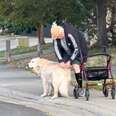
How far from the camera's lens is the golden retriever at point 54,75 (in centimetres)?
1317

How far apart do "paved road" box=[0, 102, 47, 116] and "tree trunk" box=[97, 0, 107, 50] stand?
43.6 ft

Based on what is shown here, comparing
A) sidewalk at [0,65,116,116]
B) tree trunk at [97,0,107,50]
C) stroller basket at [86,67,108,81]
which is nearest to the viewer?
sidewalk at [0,65,116,116]

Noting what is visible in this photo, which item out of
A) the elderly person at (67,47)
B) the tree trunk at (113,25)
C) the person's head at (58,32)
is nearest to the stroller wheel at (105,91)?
the elderly person at (67,47)

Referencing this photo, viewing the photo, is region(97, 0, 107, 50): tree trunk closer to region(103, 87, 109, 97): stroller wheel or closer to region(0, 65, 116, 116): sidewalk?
region(0, 65, 116, 116): sidewalk

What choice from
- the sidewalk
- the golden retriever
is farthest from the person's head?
the sidewalk

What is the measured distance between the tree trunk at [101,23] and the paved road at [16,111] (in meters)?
13.3

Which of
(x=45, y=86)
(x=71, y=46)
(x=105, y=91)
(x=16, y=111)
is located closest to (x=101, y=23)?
(x=45, y=86)

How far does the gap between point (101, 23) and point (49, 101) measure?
13590 mm

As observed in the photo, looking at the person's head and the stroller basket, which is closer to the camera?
the stroller basket

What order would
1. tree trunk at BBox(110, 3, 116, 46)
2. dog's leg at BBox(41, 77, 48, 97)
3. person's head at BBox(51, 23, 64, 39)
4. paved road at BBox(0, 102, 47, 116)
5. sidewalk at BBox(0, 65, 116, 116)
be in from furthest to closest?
tree trunk at BBox(110, 3, 116, 46) → dog's leg at BBox(41, 77, 48, 97) → person's head at BBox(51, 23, 64, 39) → paved road at BBox(0, 102, 47, 116) → sidewalk at BBox(0, 65, 116, 116)

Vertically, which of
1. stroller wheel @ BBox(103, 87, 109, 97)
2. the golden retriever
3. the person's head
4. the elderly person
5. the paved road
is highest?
the person's head

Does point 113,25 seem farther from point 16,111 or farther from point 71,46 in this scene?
point 16,111

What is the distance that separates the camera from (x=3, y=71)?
21.6 meters

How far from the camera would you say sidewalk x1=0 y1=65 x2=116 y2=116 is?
1183 centimetres
